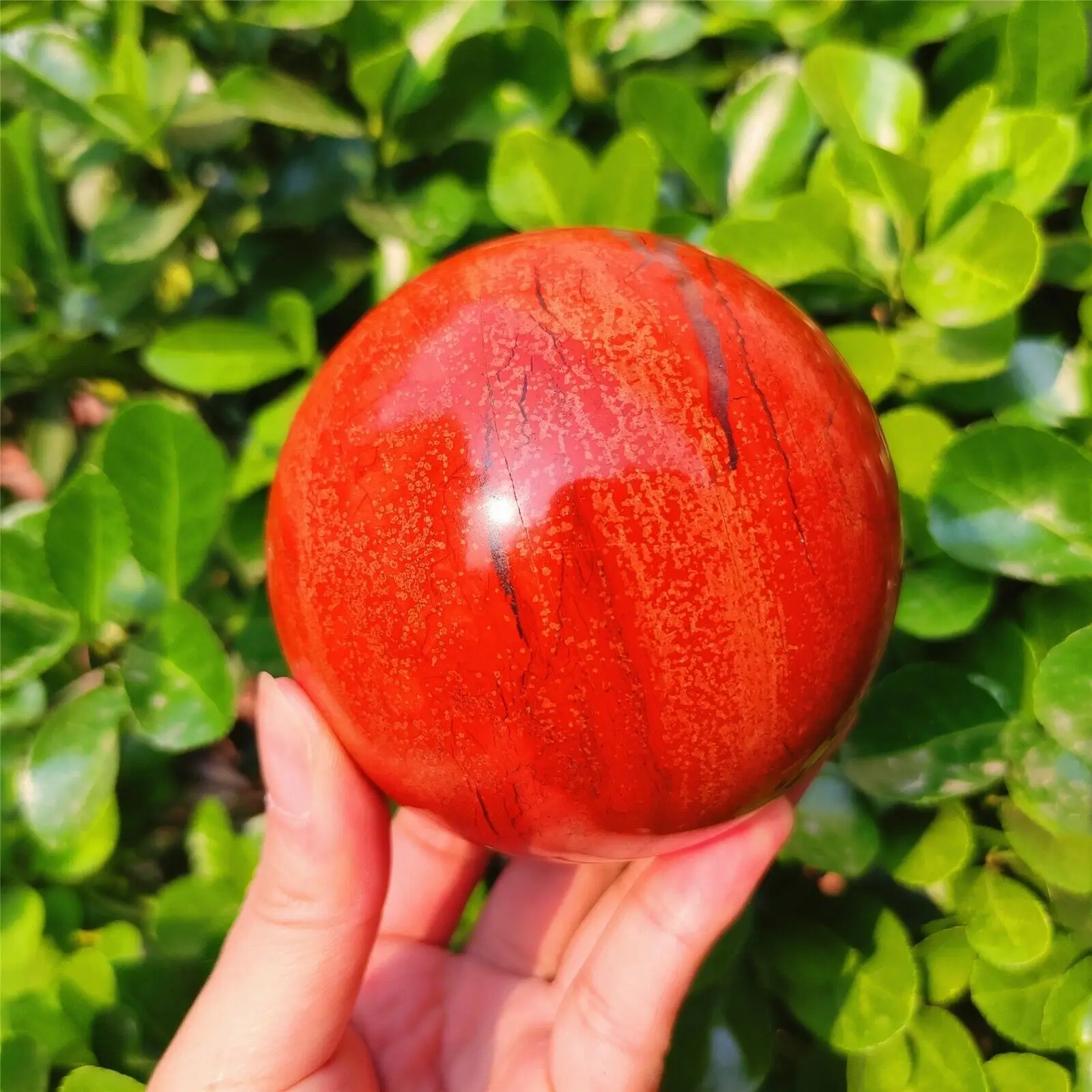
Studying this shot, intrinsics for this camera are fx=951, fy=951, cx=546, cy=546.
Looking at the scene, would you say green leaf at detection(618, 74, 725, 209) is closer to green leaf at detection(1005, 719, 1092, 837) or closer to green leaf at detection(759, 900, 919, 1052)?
green leaf at detection(1005, 719, 1092, 837)

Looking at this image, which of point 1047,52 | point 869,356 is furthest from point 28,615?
point 1047,52

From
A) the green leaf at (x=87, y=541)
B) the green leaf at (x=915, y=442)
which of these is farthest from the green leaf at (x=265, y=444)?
the green leaf at (x=915, y=442)

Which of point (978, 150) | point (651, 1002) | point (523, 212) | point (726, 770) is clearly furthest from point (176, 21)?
point (651, 1002)

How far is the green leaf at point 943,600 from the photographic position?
0.69 meters

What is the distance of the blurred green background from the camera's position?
2.33 ft

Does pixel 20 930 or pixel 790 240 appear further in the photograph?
pixel 20 930

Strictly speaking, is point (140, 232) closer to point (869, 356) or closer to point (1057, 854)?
point (869, 356)

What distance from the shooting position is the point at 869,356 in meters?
0.73

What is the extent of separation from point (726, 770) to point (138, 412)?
1.68ft

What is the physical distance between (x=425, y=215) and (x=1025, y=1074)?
86 centimetres

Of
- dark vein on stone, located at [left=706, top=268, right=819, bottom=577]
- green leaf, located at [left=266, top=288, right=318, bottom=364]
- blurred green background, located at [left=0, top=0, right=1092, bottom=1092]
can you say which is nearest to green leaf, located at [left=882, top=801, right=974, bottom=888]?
blurred green background, located at [left=0, top=0, right=1092, bottom=1092]

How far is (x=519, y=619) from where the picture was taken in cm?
51

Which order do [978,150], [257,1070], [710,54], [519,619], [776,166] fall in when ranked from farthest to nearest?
1. [710,54]
2. [776,166]
3. [978,150]
4. [257,1070]
5. [519,619]

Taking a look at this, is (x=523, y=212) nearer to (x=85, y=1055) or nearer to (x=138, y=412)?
(x=138, y=412)
